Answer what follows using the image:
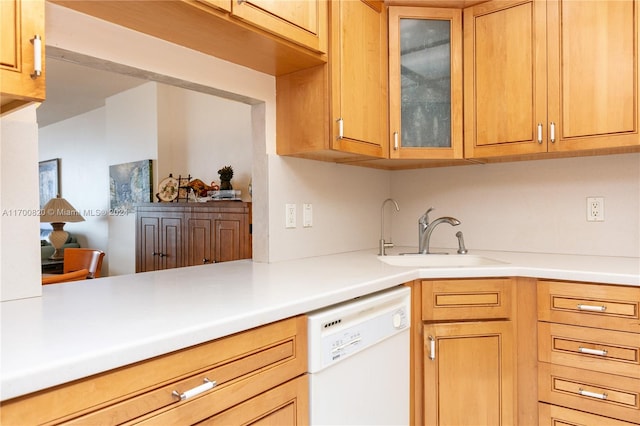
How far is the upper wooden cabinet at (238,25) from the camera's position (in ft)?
3.95

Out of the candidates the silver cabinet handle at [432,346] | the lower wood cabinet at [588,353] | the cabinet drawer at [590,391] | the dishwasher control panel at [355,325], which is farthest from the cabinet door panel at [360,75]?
the cabinet drawer at [590,391]

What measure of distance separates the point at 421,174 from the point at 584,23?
1.09 metres

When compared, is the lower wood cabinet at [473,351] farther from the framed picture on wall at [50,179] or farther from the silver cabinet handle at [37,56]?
the framed picture on wall at [50,179]

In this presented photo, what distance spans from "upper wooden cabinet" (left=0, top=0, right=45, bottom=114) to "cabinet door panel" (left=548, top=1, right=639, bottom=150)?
1.85m

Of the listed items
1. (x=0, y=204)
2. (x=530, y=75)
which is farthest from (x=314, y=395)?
(x=530, y=75)

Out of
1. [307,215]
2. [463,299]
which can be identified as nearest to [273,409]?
[463,299]

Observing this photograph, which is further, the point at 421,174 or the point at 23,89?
the point at 421,174

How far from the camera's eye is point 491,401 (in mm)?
1646

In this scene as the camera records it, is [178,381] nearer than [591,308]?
Yes

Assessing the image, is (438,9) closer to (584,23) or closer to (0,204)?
(584,23)

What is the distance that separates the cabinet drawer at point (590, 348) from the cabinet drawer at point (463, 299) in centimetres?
18

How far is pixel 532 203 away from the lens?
219 centimetres

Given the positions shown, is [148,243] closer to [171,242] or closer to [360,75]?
[171,242]

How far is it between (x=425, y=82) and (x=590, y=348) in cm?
132
